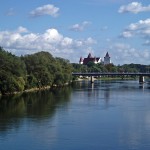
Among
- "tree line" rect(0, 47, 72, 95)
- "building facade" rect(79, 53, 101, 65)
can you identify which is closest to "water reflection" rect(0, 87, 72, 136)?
"tree line" rect(0, 47, 72, 95)

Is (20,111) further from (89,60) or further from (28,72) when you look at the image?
(89,60)

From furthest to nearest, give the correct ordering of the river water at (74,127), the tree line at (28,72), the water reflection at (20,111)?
the tree line at (28,72) < the water reflection at (20,111) < the river water at (74,127)

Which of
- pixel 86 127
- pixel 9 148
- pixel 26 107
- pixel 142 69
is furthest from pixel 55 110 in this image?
pixel 142 69

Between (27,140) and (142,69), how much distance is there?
6444 inches

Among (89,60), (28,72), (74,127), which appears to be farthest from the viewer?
(89,60)

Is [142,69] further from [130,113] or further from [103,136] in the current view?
[103,136]

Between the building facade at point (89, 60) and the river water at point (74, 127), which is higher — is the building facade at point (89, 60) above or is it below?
above

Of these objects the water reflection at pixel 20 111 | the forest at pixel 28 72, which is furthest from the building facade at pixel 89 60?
the water reflection at pixel 20 111

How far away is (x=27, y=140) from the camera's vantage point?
1064 inches

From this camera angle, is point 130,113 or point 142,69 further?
point 142,69

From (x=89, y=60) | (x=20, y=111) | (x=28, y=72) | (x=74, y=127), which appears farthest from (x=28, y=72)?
(x=89, y=60)

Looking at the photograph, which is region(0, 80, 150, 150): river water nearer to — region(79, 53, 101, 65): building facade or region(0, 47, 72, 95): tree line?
region(0, 47, 72, 95): tree line

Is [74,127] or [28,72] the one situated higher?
[28,72]

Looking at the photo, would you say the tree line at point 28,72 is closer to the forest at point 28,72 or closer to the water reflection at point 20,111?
the forest at point 28,72
